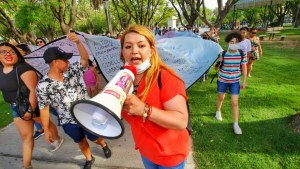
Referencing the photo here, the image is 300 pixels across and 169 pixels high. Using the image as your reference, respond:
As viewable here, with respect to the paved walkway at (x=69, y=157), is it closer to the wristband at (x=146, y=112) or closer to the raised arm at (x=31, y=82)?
the raised arm at (x=31, y=82)

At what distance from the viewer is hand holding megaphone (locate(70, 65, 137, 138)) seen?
3.44ft

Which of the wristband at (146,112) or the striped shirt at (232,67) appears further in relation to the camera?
the striped shirt at (232,67)

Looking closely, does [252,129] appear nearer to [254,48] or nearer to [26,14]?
[254,48]

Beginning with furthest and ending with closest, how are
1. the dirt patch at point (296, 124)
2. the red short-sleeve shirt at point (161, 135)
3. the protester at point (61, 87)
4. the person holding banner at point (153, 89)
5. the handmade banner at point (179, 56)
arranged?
the handmade banner at point (179, 56) → the dirt patch at point (296, 124) → the protester at point (61, 87) → the red short-sleeve shirt at point (161, 135) → the person holding banner at point (153, 89)

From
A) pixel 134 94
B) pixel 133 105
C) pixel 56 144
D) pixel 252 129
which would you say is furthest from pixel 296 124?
pixel 56 144

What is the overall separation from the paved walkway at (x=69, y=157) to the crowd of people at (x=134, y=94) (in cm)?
17

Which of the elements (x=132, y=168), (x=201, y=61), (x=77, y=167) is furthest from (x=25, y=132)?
(x=201, y=61)

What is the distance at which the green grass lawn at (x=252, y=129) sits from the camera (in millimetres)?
3335

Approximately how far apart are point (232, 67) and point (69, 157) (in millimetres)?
3213

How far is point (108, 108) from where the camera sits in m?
1.03

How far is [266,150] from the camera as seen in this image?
3.52 metres

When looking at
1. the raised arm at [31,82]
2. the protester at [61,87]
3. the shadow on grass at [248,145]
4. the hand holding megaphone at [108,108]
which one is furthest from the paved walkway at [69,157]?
the hand holding megaphone at [108,108]

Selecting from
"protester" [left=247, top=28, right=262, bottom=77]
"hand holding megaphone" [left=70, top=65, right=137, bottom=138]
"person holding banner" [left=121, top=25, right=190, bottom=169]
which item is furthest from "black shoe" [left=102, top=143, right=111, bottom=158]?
"protester" [left=247, top=28, right=262, bottom=77]

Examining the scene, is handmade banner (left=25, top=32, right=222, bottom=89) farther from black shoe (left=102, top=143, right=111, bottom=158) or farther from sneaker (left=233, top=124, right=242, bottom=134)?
black shoe (left=102, top=143, right=111, bottom=158)
